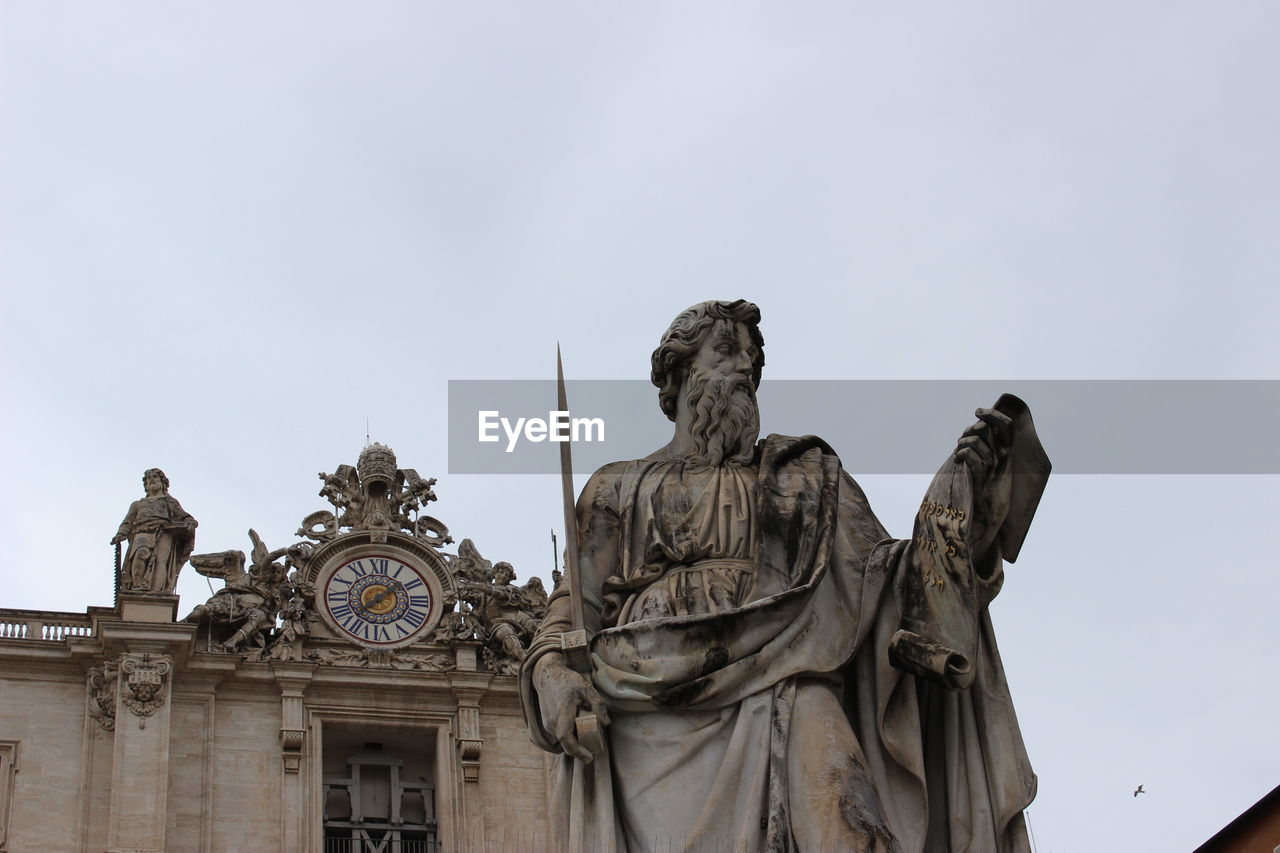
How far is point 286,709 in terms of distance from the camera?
33.1m

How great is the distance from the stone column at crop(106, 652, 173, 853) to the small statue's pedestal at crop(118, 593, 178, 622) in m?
0.49

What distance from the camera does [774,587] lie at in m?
7.07

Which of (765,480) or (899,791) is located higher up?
(765,480)

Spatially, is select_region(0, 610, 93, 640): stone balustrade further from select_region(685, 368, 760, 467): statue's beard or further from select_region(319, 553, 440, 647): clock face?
select_region(685, 368, 760, 467): statue's beard

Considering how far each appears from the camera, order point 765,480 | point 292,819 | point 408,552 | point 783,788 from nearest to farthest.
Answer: point 783,788
point 765,480
point 292,819
point 408,552

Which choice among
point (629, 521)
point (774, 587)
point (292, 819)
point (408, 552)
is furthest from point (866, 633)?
point (408, 552)

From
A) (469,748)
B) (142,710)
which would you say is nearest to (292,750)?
(142,710)

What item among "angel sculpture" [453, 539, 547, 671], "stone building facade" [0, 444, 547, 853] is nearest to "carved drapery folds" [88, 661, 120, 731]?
"stone building facade" [0, 444, 547, 853]

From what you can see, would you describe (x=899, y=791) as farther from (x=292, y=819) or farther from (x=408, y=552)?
(x=408, y=552)

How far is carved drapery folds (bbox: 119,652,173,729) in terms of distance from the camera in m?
32.0

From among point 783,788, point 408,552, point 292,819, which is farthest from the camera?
point 408,552

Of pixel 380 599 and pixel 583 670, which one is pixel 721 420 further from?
pixel 380 599

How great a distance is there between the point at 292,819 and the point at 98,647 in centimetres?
341

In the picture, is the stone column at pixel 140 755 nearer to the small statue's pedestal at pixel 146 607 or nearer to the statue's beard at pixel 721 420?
the small statue's pedestal at pixel 146 607
